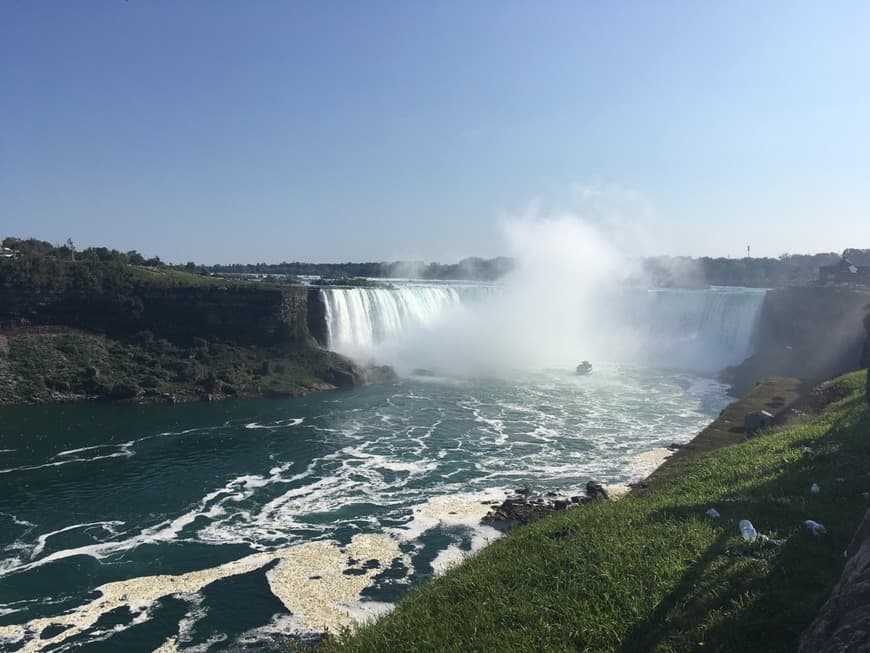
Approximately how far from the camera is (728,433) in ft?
66.7

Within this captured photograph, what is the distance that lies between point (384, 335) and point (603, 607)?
143 feet

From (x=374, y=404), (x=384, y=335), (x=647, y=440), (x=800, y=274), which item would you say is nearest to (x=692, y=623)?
(x=647, y=440)

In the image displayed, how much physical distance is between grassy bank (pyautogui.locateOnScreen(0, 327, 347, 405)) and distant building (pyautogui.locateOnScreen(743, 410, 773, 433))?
2680cm

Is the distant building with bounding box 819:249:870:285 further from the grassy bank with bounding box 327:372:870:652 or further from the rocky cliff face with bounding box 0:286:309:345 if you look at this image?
the grassy bank with bounding box 327:372:870:652

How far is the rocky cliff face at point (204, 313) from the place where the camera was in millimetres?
43125

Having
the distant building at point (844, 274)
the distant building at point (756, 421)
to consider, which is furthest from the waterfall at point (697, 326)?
the distant building at point (756, 421)

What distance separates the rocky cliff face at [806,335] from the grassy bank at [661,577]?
29.5 m

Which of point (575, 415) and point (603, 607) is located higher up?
point (603, 607)

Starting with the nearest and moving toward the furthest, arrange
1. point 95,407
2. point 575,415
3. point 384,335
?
1. point 575,415
2. point 95,407
3. point 384,335

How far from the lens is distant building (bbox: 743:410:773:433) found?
20.2 meters

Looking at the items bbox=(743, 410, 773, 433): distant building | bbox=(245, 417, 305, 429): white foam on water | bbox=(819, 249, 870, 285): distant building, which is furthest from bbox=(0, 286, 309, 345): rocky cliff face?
bbox=(819, 249, 870, 285): distant building

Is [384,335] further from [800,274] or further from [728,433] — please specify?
[800,274]

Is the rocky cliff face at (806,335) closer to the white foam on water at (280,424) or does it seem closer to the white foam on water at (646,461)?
the white foam on water at (646,461)

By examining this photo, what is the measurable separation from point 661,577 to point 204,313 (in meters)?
42.6
